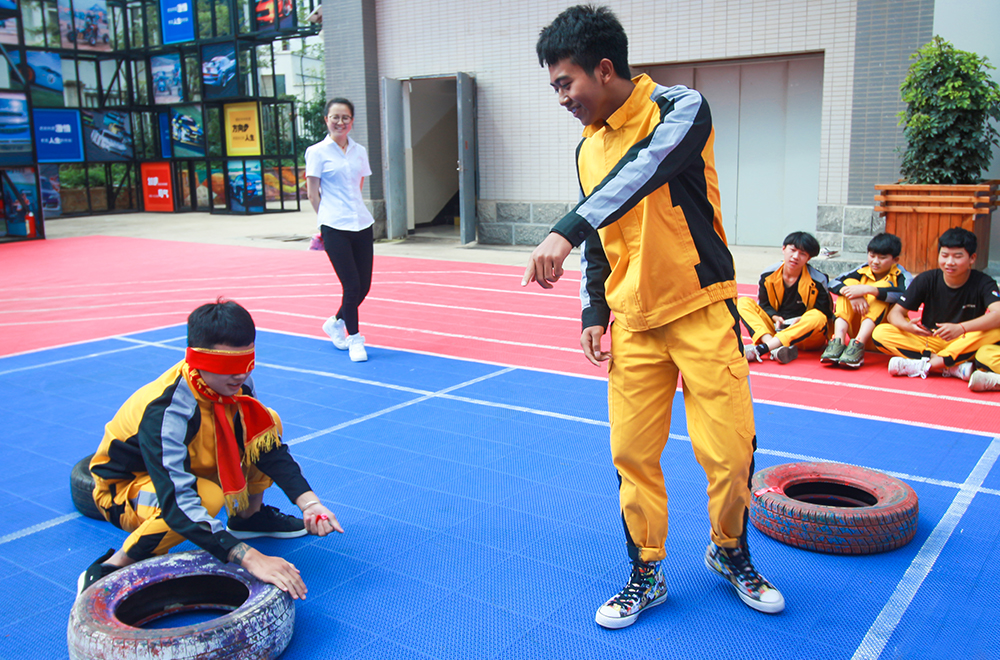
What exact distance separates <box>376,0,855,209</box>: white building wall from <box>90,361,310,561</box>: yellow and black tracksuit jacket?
34.6ft

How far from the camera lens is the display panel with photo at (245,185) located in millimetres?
23859

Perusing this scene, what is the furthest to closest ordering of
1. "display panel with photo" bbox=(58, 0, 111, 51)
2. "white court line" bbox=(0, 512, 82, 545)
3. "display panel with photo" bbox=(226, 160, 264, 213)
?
"display panel with photo" bbox=(58, 0, 111, 51), "display panel with photo" bbox=(226, 160, 264, 213), "white court line" bbox=(0, 512, 82, 545)

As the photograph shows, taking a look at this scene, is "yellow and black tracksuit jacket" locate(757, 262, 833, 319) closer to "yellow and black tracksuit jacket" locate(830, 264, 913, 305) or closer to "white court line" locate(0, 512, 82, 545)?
"yellow and black tracksuit jacket" locate(830, 264, 913, 305)

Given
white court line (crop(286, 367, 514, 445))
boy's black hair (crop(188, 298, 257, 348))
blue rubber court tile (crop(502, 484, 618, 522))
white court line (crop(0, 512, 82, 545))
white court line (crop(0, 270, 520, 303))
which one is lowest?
white court line (crop(0, 512, 82, 545))

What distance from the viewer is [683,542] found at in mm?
3527

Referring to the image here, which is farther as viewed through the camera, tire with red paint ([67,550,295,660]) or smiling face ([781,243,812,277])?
smiling face ([781,243,812,277])

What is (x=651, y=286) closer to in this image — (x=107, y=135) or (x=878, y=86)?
(x=878, y=86)

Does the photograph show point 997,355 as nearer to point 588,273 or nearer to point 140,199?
point 588,273

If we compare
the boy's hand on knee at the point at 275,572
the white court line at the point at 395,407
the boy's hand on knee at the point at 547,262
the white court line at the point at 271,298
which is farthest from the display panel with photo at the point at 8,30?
the boy's hand on knee at the point at 547,262

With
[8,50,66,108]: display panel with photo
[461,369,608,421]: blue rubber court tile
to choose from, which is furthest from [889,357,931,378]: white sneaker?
[8,50,66,108]: display panel with photo

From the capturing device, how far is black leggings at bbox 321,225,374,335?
6902 millimetres

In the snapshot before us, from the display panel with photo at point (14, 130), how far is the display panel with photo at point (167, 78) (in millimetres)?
7409

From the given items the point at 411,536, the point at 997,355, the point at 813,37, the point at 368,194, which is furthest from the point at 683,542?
the point at 368,194

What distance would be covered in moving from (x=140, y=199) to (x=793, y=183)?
69.2ft
